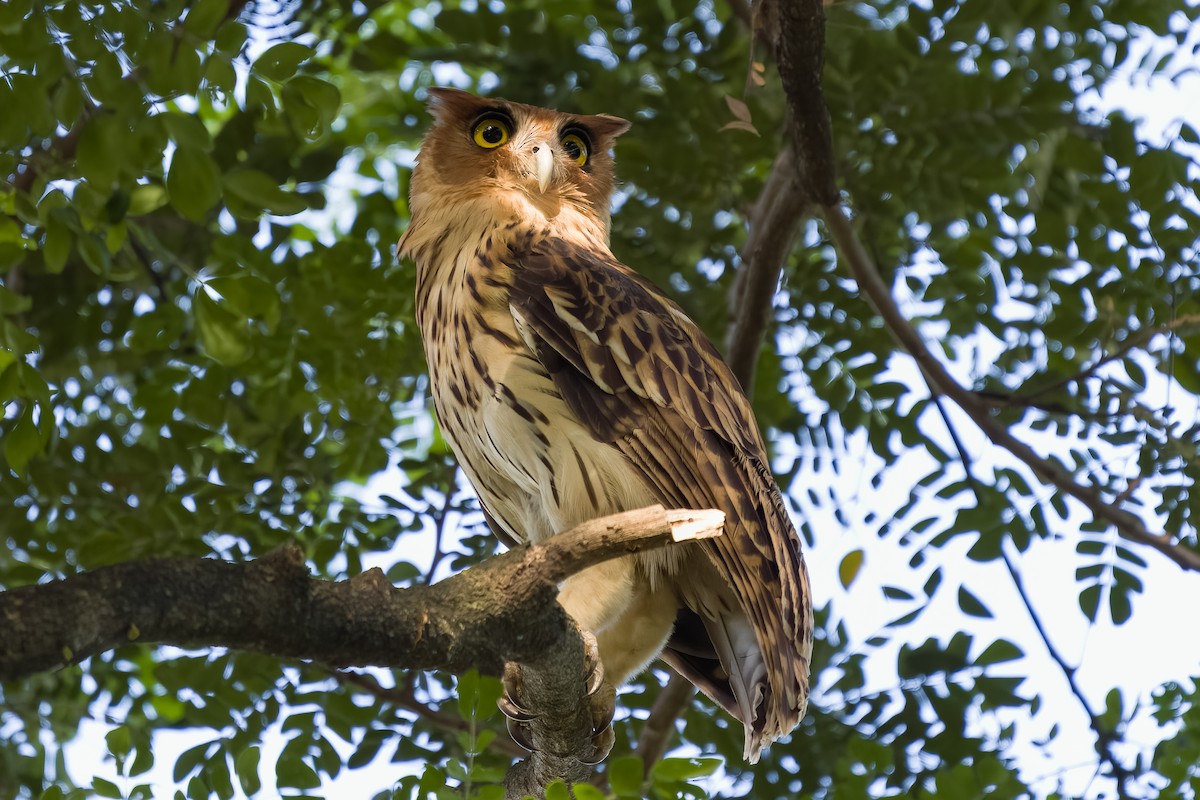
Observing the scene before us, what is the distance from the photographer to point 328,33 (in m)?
4.81

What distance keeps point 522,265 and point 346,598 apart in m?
1.51

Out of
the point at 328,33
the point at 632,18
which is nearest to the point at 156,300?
the point at 328,33

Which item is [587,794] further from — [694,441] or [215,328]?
[215,328]

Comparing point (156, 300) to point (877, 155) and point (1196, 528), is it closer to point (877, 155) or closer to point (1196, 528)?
point (877, 155)

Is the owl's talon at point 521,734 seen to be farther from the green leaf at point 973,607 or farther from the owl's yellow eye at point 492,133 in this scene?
the owl's yellow eye at point 492,133

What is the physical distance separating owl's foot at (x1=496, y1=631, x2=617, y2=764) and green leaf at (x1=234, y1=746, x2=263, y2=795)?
514mm

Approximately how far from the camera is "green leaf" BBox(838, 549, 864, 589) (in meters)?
4.05

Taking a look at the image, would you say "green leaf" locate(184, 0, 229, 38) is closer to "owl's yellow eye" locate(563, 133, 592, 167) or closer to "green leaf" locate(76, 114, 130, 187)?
"green leaf" locate(76, 114, 130, 187)

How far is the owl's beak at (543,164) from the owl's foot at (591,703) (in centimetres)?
150

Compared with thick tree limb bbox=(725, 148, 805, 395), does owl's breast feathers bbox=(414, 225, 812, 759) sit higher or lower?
lower

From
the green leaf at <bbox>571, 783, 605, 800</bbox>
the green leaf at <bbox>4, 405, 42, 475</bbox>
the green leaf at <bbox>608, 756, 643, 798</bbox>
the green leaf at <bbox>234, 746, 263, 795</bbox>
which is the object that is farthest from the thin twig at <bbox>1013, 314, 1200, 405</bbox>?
the green leaf at <bbox>4, 405, 42, 475</bbox>

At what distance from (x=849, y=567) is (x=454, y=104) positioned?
2.04 metres

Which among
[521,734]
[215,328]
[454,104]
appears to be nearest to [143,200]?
[215,328]

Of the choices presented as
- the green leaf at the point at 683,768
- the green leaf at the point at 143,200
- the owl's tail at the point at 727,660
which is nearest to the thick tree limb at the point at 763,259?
the owl's tail at the point at 727,660
